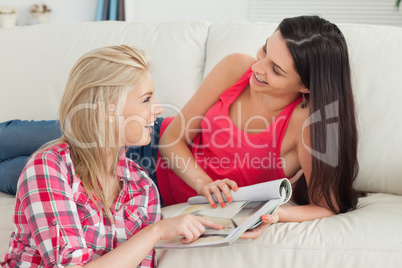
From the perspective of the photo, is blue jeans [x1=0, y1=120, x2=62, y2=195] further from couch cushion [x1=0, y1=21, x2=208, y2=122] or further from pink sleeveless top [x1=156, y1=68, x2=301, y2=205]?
pink sleeveless top [x1=156, y1=68, x2=301, y2=205]

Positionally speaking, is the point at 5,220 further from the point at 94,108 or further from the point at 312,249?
the point at 312,249

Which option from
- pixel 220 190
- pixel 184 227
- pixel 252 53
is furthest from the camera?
pixel 252 53

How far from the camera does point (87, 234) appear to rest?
3.59 ft

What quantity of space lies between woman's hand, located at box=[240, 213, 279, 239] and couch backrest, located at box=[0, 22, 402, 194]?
1.76 feet

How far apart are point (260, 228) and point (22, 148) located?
90cm

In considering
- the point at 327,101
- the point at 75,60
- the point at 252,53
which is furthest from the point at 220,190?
the point at 75,60

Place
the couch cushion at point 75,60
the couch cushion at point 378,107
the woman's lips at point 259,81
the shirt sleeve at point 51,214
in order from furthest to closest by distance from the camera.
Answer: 1. the couch cushion at point 75,60
2. the couch cushion at point 378,107
3. the woman's lips at point 259,81
4. the shirt sleeve at point 51,214

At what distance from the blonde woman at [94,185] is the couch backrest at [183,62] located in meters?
0.56

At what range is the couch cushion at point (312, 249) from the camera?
111 cm

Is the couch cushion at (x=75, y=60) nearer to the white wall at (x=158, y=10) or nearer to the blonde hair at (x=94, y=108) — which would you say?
the blonde hair at (x=94, y=108)

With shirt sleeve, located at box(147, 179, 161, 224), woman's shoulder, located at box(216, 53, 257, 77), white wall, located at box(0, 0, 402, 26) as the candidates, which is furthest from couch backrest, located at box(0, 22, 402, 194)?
white wall, located at box(0, 0, 402, 26)

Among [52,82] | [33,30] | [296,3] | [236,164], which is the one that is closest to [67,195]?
[236,164]

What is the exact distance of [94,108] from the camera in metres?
1.11

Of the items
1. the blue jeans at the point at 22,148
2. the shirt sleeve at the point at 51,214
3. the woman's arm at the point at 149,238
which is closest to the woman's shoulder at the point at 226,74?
the blue jeans at the point at 22,148
